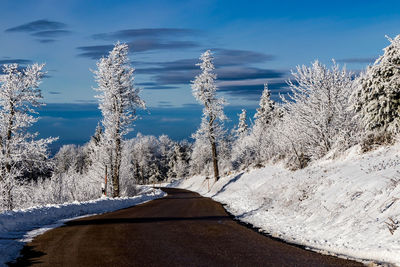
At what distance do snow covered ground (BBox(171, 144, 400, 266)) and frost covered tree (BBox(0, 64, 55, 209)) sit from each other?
47.0 ft

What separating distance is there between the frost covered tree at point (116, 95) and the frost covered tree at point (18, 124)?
6.07 metres

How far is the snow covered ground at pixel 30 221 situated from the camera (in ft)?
27.0

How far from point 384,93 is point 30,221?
1448 cm

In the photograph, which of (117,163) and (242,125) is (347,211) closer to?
(117,163)

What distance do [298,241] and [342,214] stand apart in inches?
78.4

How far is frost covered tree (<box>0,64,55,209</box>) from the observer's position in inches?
864

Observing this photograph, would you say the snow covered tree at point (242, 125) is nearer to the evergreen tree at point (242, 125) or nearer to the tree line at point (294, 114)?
the evergreen tree at point (242, 125)

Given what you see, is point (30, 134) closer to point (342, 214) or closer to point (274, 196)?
point (274, 196)

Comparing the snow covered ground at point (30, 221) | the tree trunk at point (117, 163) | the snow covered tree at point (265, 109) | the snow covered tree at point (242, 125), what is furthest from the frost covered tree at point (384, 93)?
the snow covered tree at point (242, 125)

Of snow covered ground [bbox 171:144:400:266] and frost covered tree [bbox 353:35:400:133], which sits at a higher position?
frost covered tree [bbox 353:35:400:133]

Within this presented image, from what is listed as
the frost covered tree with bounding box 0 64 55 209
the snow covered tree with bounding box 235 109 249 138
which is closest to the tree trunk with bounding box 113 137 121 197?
the frost covered tree with bounding box 0 64 55 209

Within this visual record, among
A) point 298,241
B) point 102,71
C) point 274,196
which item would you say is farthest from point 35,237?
point 102,71

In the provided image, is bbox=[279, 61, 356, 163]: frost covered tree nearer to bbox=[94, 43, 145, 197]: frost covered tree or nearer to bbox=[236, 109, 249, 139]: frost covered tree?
bbox=[94, 43, 145, 197]: frost covered tree

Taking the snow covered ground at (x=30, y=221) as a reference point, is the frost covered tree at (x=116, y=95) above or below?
above
